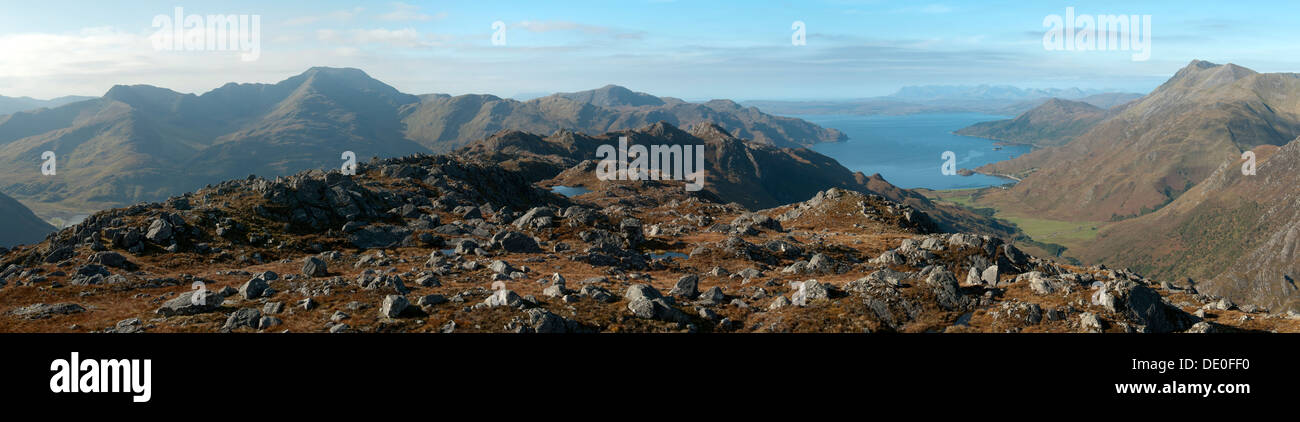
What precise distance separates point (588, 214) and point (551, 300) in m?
34.6

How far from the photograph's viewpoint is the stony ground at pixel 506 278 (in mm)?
32844

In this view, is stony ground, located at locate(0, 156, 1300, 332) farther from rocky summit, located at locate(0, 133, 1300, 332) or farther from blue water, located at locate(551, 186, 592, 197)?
blue water, located at locate(551, 186, 592, 197)

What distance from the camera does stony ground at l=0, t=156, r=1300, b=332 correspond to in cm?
3284

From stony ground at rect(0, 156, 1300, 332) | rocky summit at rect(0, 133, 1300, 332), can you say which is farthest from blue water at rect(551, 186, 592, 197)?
stony ground at rect(0, 156, 1300, 332)

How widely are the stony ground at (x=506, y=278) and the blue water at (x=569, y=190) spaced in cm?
8085

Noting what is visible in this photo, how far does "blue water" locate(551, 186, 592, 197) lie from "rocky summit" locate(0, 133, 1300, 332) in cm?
8009

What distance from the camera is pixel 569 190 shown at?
554 feet

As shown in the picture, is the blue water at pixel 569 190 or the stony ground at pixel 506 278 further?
the blue water at pixel 569 190

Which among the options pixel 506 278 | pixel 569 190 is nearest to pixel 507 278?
pixel 506 278

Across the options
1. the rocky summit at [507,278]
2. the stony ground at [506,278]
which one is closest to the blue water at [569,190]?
the rocky summit at [507,278]

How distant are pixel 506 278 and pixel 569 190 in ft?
413

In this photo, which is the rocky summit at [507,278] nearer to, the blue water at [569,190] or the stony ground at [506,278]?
the stony ground at [506,278]
